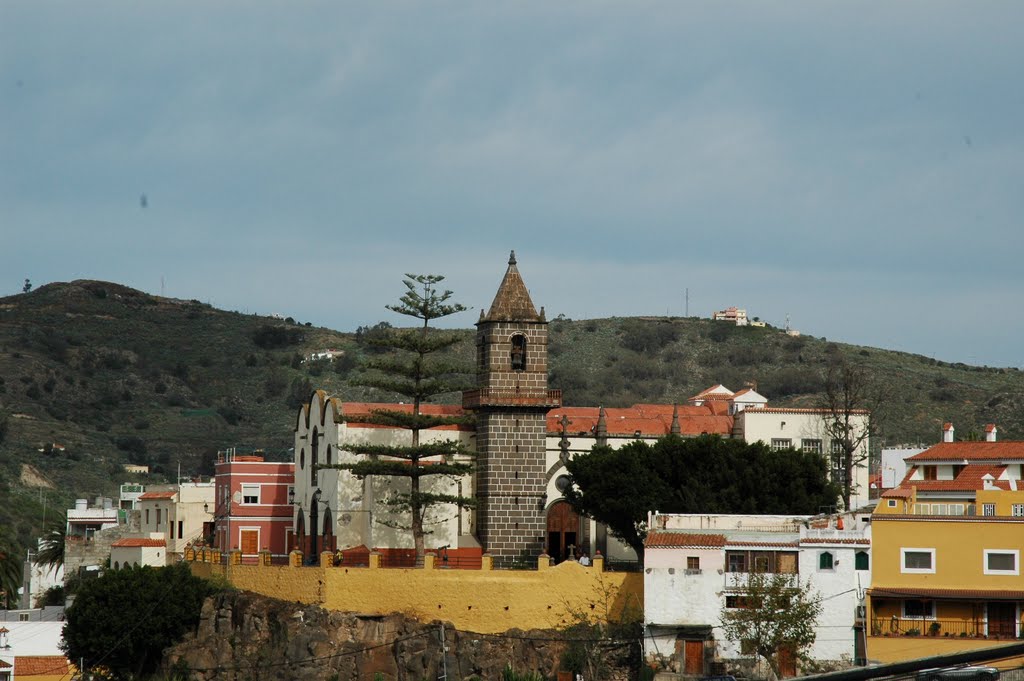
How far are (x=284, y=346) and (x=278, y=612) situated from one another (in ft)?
362

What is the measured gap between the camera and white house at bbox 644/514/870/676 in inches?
2009

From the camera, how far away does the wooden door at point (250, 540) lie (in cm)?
6969

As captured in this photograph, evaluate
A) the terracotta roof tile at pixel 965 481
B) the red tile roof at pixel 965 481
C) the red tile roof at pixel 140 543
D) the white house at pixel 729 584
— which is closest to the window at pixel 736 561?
the white house at pixel 729 584

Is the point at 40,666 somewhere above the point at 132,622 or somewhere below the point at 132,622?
below

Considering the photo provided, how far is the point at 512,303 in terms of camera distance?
6662cm

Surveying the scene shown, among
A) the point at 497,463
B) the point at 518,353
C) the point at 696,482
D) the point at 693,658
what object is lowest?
the point at 693,658

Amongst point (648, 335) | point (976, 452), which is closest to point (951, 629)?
point (976, 452)

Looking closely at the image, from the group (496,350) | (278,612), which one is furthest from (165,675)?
(496,350)

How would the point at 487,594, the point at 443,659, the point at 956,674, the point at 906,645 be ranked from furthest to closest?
the point at 487,594, the point at 443,659, the point at 906,645, the point at 956,674

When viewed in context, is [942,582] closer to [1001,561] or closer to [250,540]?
[1001,561]

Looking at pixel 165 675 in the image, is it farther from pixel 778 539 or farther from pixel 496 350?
pixel 778 539

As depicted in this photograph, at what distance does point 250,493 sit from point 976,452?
3078cm

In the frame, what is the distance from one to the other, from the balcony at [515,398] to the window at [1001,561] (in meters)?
19.4

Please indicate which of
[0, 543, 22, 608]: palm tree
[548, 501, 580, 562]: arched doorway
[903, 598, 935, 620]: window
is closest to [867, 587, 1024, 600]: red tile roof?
→ [903, 598, 935, 620]: window
